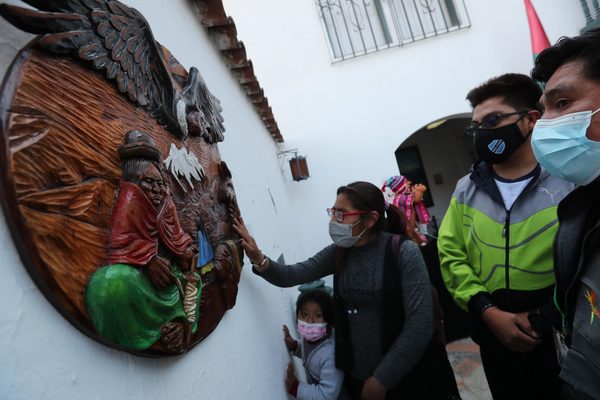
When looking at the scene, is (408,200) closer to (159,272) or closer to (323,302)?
(323,302)

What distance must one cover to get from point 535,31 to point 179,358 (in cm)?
514

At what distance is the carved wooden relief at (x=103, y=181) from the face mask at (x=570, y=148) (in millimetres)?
1075

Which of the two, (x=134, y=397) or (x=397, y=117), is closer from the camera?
(x=134, y=397)

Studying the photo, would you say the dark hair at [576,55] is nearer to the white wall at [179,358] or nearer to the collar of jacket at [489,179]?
the collar of jacket at [489,179]

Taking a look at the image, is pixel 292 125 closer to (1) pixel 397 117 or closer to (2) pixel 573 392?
(1) pixel 397 117

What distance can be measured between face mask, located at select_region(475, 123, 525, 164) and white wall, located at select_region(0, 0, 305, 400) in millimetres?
1103

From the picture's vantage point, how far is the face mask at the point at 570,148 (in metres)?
0.91

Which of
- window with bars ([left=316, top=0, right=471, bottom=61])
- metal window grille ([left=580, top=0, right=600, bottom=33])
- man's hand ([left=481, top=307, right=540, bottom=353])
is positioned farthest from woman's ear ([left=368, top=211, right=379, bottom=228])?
metal window grille ([left=580, top=0, right=600, bottom=33])

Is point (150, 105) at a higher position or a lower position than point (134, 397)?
higher

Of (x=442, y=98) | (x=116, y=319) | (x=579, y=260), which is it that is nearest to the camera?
(x=116, y=319)

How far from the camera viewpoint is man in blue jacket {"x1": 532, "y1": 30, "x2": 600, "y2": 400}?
86 centimetres

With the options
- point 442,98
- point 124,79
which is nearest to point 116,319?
point 124,79

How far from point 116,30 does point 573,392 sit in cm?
153

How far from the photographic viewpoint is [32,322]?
0.45m
